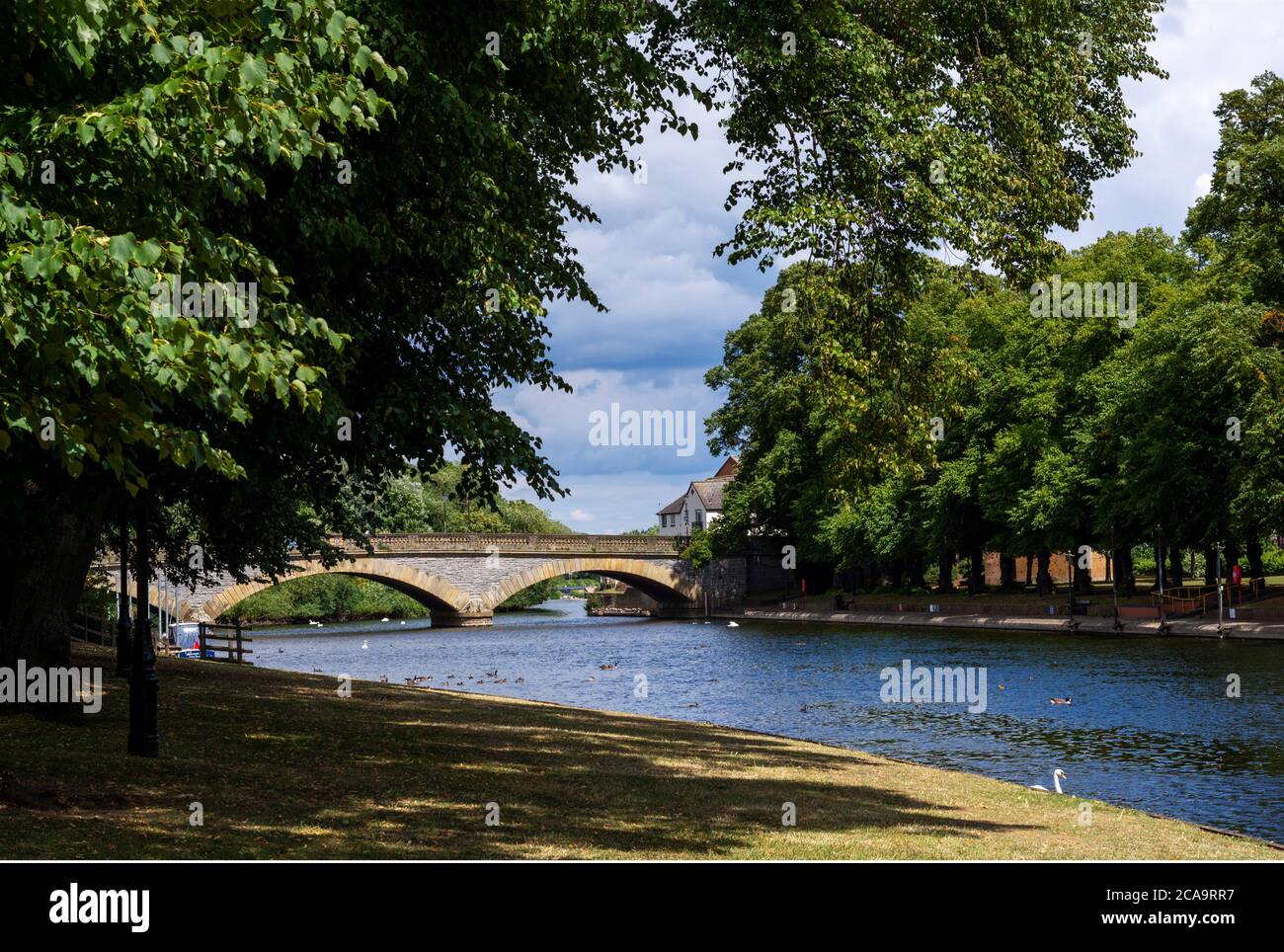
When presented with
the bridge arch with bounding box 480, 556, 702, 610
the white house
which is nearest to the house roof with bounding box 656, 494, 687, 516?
the white house

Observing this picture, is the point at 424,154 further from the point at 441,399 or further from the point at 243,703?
→ the point at 243,703

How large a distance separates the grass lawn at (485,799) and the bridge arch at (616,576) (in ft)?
206

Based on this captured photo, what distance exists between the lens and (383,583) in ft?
260

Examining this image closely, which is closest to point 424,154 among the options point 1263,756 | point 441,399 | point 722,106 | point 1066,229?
point 441,399

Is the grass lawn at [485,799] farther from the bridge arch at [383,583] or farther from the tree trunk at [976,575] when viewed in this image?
the tree trunk at [976,575]

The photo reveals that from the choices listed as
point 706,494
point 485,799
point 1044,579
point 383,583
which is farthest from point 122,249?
point 706,494

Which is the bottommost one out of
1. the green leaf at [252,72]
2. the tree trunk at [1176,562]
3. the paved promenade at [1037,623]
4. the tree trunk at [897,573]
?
the paved promenade at [1037,623]

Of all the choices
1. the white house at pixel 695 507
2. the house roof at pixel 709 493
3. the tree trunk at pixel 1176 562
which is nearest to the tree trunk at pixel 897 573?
the tree trunk at pixel 1176 562

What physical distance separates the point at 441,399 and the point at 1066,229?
8.28 metres

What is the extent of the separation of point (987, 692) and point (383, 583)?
53478mm

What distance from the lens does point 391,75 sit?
7.14 meters

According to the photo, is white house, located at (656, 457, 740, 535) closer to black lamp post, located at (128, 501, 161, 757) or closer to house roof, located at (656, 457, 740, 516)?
house roof, located at (656, 457, 740, 516)

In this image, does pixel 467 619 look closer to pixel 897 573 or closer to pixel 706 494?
pixel 897 573

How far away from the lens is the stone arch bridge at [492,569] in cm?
7494
